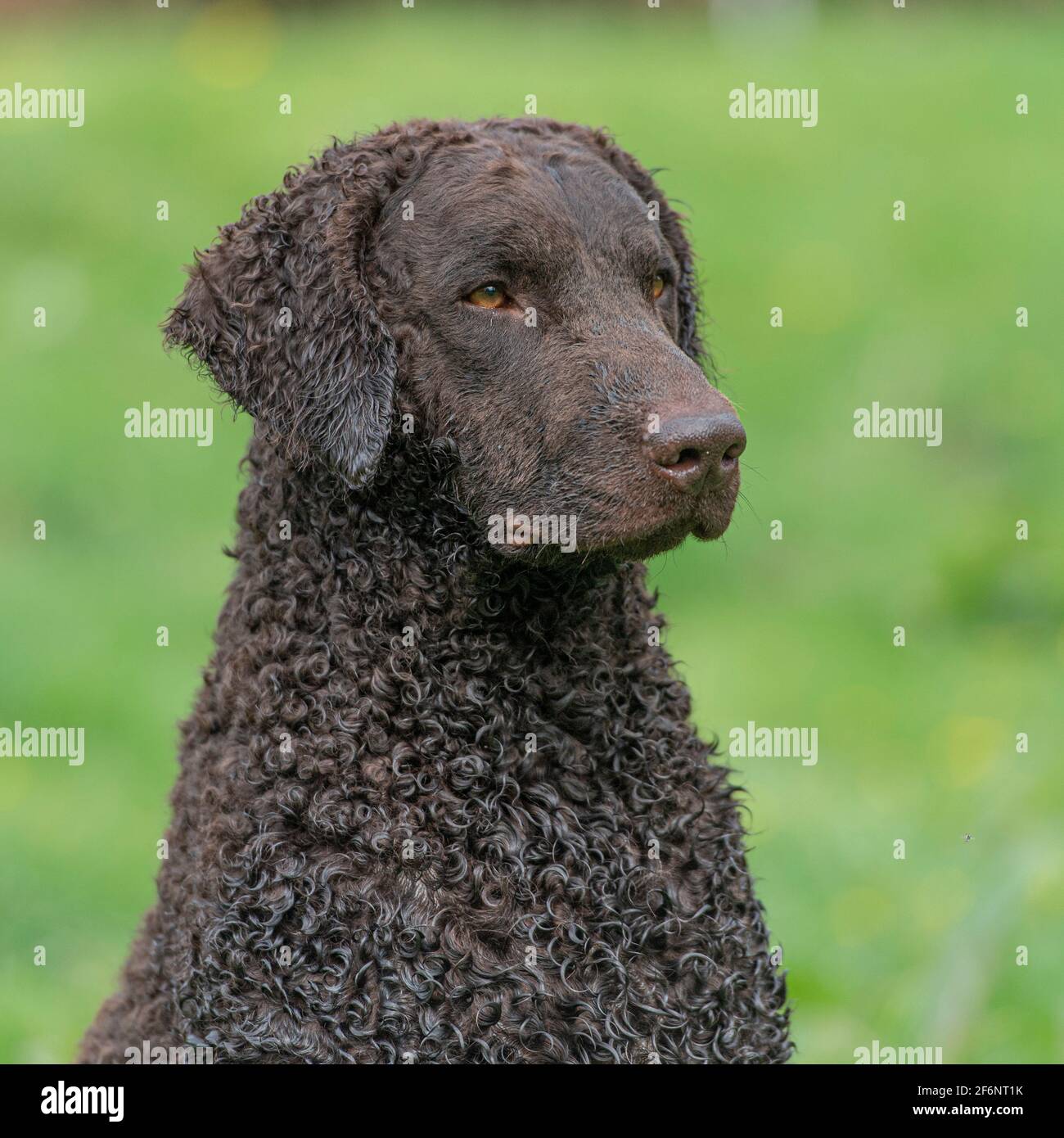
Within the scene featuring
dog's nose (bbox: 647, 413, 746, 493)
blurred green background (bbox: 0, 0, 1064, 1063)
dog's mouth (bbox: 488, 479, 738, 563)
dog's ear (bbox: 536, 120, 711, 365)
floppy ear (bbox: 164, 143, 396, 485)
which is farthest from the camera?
blurred green background (bbox: 0, 0, 1064, 1063)

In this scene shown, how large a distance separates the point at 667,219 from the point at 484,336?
1078 millimetres

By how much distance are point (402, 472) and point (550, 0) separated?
16074 millimetres

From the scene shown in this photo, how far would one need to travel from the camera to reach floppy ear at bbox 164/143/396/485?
4.06 m

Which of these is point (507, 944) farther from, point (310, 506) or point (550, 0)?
point (550, 0)

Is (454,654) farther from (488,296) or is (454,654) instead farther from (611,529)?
(488,296)

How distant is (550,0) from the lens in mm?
18906

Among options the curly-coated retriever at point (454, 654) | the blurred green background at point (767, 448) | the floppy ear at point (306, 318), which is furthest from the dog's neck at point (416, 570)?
the blurred green background at point (767, 448)

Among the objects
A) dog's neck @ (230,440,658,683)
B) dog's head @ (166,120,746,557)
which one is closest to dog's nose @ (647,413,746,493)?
dog's head @ (166,120,746,557)

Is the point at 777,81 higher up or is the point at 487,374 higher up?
the point at 777,81

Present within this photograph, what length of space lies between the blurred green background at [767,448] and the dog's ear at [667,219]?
108 centimetres

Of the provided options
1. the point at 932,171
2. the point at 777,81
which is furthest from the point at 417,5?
the point at 932,171

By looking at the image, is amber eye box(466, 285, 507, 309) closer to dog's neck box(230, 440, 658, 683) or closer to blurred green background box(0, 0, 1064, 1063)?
dog's neck box(230, 440, 658, 683)

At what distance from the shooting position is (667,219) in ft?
16.1

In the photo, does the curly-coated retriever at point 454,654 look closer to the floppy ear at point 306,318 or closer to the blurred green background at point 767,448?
the floppy ear at point 306,318
